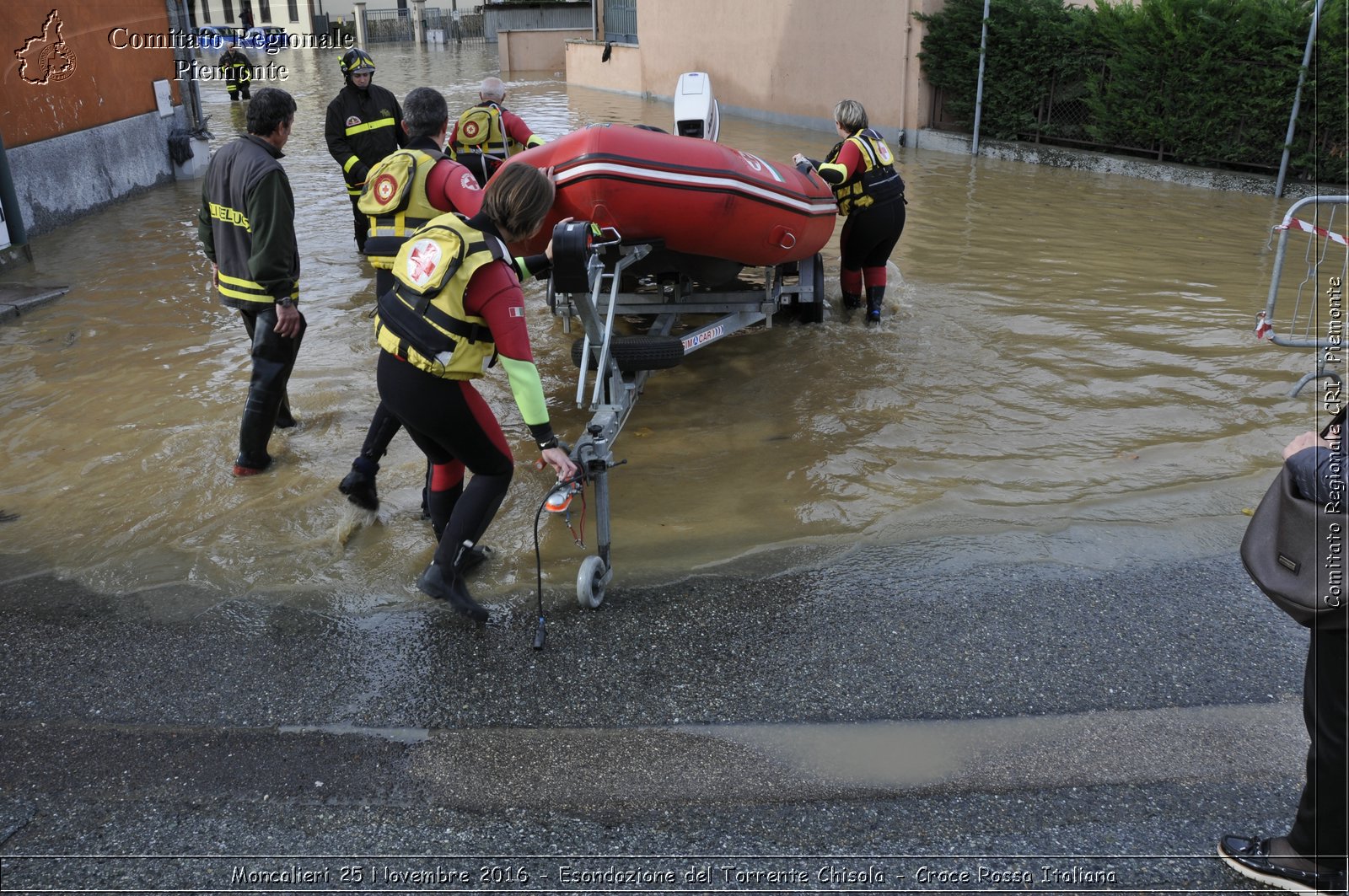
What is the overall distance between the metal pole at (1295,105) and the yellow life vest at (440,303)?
29.8ft

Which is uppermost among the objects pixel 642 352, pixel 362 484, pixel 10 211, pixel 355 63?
pixel 355 63

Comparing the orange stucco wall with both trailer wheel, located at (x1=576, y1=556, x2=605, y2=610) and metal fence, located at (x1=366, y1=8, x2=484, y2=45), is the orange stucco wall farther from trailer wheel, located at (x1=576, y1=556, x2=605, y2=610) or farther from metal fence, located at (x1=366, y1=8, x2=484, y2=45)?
metal fence, located at (x1=366, y1=8, x2=484, y2=45)

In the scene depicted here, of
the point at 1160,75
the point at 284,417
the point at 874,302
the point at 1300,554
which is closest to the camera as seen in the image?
the point at 1300,554

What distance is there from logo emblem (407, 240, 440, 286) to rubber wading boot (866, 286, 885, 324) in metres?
4.14

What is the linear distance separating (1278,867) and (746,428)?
3276 millimetres

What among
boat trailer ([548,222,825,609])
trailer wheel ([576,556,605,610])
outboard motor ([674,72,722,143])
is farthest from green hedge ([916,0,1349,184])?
trailer wheel ([576,556,605,610])

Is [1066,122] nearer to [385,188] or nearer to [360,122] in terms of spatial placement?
[360,122]

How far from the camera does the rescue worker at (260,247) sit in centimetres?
433

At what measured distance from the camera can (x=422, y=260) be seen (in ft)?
10.3

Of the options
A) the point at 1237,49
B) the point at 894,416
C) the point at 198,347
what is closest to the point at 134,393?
the point at 198,347

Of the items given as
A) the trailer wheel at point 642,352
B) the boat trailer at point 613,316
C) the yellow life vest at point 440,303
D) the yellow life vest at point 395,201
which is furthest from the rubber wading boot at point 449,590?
the yellow life vest at point 395,201

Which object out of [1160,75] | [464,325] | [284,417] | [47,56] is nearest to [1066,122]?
[1160,75]

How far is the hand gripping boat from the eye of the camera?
3.66 meters

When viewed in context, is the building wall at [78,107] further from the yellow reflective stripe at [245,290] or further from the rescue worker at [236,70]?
the yellow reflective stripe at [245,290]
